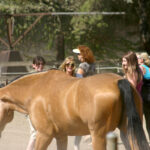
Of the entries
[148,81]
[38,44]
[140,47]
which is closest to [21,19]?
[38,44]

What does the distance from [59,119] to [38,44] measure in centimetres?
2351

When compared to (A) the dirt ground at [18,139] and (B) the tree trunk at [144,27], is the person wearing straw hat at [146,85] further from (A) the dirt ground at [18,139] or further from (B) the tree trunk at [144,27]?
(B) the tree trunk at [144,27]

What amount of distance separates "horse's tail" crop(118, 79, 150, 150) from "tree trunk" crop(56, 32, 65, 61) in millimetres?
22486

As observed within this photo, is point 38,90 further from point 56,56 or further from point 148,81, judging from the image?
point 56,56

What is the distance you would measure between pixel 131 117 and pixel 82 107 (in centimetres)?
54

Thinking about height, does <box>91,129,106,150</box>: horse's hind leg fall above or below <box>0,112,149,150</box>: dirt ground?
above

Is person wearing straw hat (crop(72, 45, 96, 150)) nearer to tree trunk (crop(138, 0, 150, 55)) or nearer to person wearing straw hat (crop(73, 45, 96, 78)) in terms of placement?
person wearing straw hat (crop(73, 45, 96, 78))

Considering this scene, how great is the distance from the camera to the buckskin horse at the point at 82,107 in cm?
485

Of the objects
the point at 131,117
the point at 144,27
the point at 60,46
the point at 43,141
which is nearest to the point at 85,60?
the point at 43,141

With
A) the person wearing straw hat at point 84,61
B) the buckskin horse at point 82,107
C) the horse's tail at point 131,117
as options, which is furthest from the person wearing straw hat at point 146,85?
the horse's tail at point 131,117

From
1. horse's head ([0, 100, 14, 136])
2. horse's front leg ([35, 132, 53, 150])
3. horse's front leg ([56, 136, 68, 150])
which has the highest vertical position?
horse's head ([0, 100, 14, 136])

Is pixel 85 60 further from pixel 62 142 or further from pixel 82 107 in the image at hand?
pixel 82 107

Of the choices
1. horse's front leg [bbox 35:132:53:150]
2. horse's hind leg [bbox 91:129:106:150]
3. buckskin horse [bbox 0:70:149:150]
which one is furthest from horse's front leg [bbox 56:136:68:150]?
horse's hind leg [bbox 91:129:106:150]

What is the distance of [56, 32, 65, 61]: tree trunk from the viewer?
27.6m
